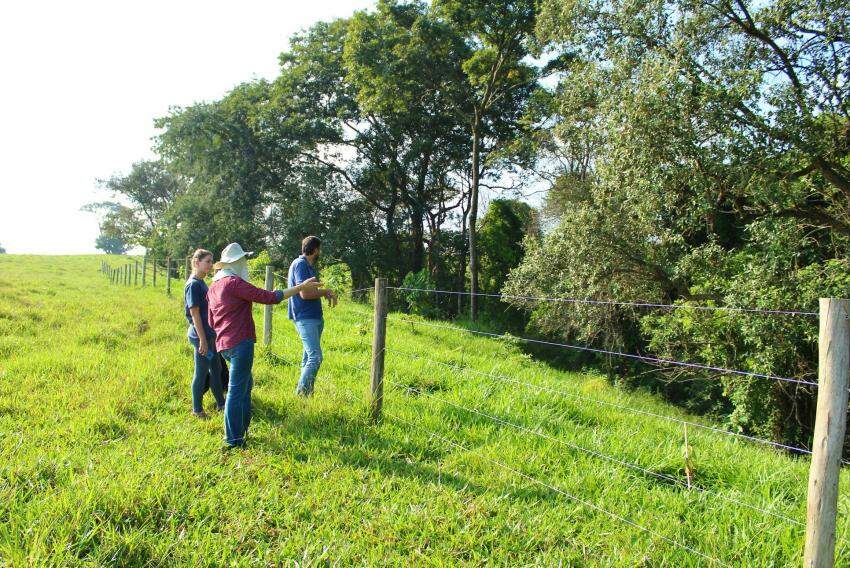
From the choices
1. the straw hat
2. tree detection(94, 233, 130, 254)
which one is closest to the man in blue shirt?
the straw hat

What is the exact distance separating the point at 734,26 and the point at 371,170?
18579 millimetres

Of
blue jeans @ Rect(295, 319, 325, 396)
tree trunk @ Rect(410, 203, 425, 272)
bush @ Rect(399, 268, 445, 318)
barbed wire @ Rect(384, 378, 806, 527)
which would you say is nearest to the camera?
barbed wire @ Rect(384, 378, 806, 527)

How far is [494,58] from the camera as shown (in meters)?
18.7

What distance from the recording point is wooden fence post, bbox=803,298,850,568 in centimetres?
229

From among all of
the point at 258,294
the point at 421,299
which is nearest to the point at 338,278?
the point at 421,299

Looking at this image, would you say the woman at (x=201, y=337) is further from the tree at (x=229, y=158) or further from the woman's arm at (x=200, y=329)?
the tree at (x=229, y=158)

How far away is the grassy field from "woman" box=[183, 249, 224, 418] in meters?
0.28

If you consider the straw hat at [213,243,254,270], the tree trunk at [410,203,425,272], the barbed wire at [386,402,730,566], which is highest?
the tree trunk at [410,203,425,272]

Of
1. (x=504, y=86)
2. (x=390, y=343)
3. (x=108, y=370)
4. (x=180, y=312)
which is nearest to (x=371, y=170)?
(x=504, y=86)

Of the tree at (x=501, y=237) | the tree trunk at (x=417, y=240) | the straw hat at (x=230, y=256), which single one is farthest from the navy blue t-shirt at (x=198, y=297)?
the tree trunk at (x=417, y=240)

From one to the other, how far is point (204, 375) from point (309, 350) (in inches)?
41.7

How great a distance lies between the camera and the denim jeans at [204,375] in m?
4.89

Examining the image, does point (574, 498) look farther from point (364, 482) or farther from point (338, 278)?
point (338, 278)

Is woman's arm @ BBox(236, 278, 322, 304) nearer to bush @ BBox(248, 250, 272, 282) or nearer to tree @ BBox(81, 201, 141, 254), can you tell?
bush @ BBox(248, 250, 272, 282)
